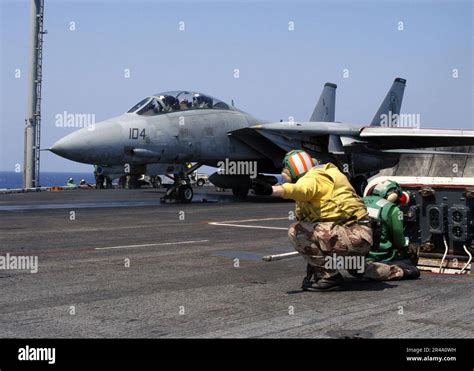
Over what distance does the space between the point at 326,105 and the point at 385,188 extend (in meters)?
26.5

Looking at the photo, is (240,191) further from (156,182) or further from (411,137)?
(156,182)

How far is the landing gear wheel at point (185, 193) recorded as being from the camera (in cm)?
2286

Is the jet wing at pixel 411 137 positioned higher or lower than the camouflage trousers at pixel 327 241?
higher

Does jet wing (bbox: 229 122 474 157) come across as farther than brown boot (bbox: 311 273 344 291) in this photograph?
Yes

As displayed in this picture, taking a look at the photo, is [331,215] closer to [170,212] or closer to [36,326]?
[36,326]

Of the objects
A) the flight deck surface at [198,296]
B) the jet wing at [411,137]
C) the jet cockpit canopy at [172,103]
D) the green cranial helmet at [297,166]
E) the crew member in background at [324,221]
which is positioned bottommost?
the flight deck surface at [198,296]

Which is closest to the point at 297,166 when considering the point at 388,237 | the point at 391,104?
the point at 388,237

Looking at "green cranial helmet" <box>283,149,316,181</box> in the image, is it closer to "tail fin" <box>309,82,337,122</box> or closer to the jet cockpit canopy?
the jet cockpit canopy

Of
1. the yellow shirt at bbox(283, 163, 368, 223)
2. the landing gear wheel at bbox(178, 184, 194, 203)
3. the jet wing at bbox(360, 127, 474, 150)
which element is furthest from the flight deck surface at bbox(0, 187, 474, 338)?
the jet wing at bbox(360, 127, 474, 150)

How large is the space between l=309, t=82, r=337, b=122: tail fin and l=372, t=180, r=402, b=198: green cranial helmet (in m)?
25.5

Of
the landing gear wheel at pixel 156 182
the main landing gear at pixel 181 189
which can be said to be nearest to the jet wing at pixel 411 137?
the main landing gear at pixel 181 189

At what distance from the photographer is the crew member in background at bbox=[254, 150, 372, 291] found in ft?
21.9

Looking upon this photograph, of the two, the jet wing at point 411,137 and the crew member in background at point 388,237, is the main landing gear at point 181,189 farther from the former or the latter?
the crew member in background at point 388,237
